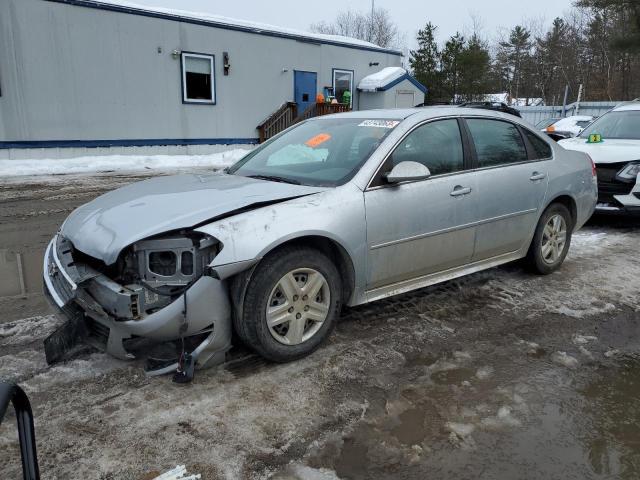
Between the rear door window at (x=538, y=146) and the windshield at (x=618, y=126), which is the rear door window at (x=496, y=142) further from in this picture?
the windshield at (x=618, y=126)

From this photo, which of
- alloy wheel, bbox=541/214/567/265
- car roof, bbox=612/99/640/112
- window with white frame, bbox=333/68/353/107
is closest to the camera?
alloy wheel, bbox=541/214/567/265

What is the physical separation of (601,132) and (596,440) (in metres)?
6.76

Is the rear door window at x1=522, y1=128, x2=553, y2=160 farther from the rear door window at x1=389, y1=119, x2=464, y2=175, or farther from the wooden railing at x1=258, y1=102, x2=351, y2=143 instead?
the wooden railing at x1=258, y1=102, x2=351, y2=143

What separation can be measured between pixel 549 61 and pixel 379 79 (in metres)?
33.0

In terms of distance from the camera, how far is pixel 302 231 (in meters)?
3.14

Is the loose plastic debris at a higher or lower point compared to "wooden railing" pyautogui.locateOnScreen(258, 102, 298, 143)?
lower

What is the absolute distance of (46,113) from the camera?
13.4 m

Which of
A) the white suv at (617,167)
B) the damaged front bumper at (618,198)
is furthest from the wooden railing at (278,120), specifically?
the damaged front bumper at (618,198)

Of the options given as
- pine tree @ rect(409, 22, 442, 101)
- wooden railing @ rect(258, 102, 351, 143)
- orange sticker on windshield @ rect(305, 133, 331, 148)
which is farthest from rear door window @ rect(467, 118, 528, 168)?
pine tree @ rect(409, 22, 442, 101)

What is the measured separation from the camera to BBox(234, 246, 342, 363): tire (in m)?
3.05

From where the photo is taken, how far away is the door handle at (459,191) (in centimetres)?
403

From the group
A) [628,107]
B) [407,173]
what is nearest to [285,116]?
[628,107]

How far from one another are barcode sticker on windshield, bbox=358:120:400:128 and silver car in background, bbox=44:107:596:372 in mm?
18

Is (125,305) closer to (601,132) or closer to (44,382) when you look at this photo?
(44,382)
